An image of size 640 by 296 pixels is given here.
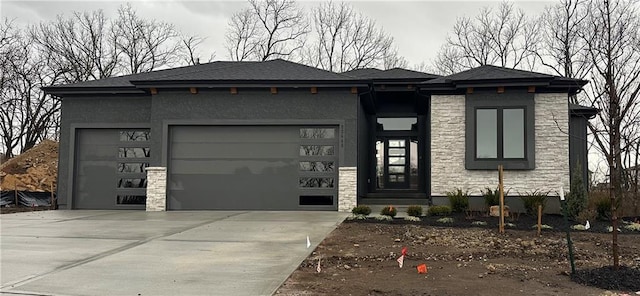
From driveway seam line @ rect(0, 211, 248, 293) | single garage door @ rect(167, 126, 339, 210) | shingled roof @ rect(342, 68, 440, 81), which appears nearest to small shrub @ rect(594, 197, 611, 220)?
single garage door @ rect(167, 126, 339, 210)

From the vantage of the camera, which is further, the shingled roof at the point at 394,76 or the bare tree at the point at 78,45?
the bare tree at the point at 78,45

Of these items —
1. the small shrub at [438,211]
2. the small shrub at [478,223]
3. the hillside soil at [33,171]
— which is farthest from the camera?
the hillside soil at [33,171]

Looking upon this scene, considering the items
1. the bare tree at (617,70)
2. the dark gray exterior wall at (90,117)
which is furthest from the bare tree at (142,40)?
the bare tree at (617,70)

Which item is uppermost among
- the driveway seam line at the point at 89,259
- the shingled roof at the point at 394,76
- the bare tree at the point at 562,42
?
the bare tree at the point at 562,42

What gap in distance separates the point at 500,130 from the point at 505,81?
1.37 metres

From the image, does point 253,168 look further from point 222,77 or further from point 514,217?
point 514,217

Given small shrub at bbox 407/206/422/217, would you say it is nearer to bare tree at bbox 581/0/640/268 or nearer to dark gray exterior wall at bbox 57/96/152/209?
bare tree at bbox 581/0/640/268

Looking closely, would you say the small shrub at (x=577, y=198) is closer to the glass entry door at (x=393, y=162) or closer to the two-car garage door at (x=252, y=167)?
the two-car garage door at (x=252, y=167)

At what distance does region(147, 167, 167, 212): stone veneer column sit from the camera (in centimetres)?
1345

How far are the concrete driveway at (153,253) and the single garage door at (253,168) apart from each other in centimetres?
204

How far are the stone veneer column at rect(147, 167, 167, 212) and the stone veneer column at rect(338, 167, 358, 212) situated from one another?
16.3ft

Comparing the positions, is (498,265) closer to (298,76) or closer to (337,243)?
(337,243)

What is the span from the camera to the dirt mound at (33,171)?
1845 centimetres

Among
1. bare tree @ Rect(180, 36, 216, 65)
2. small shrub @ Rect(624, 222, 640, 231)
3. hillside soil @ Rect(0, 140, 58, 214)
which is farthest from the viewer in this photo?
bare tree @ Rect(180, 36, 216, 65)
